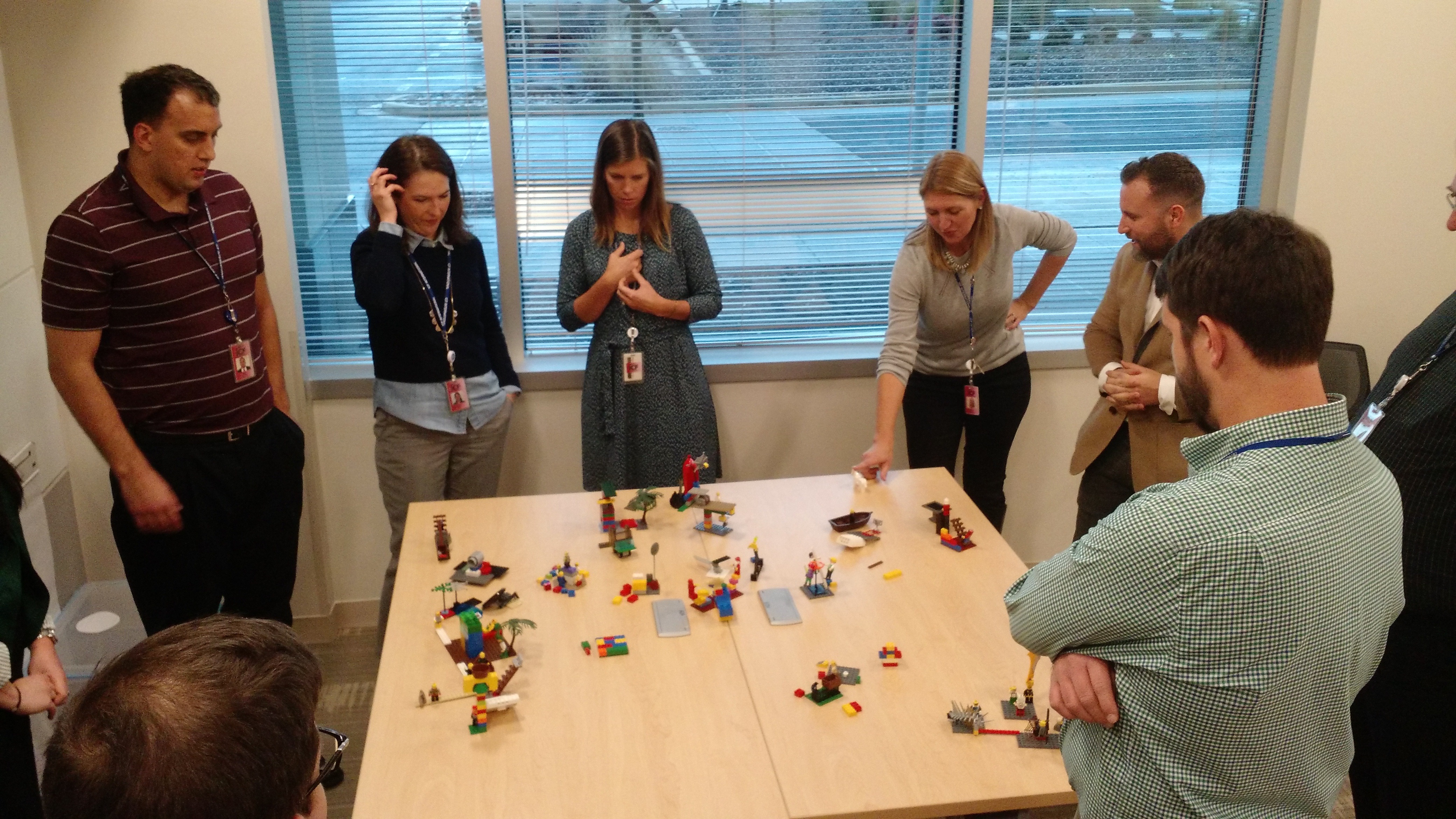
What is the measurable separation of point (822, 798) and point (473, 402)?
2009mm

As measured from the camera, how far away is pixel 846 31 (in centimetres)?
385

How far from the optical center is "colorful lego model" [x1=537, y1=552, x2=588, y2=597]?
244 centimetres

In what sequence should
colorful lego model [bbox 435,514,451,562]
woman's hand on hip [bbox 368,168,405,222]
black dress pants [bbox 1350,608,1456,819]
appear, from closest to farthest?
black dress pants [bbox 1350,608,1456,819]
colorful lego model [bbox 435,514,451,562]
woman's hand on hip [bbox 368,168,405,222]

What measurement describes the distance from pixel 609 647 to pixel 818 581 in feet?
1.75

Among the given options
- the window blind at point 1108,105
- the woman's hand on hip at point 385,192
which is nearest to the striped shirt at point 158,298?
the woman's hand on hip at point 385,192

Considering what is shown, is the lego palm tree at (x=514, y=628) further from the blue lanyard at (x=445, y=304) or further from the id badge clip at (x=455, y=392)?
the blue lanyard at (x=445, y=304)

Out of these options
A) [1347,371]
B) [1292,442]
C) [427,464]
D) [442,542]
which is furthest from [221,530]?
[1347,371]

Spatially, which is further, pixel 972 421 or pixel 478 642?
pixel 972 421

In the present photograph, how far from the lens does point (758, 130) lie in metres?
3.92

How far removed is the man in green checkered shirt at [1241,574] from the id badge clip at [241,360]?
7.60ft

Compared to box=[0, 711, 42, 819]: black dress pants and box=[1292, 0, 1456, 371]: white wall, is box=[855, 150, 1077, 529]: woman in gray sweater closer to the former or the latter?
box=[1292, 0, 1456, 371]: white wall

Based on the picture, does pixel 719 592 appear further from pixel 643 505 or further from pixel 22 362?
pixel 22 362

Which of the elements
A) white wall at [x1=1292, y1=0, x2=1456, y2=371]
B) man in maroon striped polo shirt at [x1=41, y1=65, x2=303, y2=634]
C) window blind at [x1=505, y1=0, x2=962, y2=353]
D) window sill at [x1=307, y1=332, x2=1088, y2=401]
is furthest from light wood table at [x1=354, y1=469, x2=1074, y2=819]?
Result: white wall at [x1=1292, y1=0, x2=1456, y2=371]

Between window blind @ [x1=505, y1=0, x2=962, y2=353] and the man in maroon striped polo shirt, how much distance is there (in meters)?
1.11
